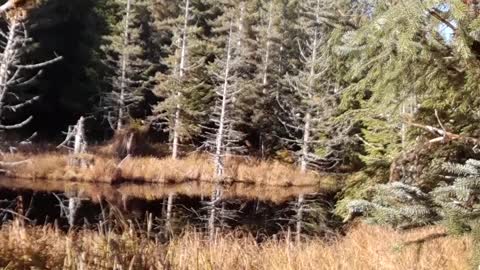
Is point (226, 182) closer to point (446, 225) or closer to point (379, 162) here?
point (379, 162)

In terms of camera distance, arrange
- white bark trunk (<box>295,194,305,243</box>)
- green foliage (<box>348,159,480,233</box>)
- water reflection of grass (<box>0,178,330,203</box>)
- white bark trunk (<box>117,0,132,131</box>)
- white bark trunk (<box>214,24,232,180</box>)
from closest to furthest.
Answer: green foliage (<box>348,159,480,233</box>), white bark trunk (<box>295,194,305,243</box>), water reflection of grass (<box>0,178,330,203</box>), white bark trunk (<box>214,24,232,180</box>), white bark trunk (<box>117,0,132,131</box>)

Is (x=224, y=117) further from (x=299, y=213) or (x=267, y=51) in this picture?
(x=299, y=213)

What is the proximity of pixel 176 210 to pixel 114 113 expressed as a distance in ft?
53.2

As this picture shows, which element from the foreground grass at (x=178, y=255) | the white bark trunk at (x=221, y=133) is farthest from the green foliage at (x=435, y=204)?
the white bark trunk at (x=221, y=133)

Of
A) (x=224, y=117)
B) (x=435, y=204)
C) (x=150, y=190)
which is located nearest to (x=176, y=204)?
(x=150, y=190)

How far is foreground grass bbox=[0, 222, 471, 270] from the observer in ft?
13.5

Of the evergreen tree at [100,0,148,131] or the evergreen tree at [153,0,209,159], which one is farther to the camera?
the evergreen tree at [100,0,148,131]

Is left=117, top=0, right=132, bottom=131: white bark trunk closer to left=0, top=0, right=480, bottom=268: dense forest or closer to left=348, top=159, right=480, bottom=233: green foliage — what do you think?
left=0, top=0, right=480, bottom=268: dense forest

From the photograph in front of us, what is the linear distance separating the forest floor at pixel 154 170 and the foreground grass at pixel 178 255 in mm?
15965

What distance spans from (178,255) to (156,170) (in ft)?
65.5

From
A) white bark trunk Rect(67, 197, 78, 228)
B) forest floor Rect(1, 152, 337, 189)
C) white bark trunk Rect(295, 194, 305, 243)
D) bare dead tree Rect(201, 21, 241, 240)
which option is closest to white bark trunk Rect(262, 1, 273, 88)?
bare dead tree Rect(201, 21, 241, 240)

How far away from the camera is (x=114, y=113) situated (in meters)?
31.0

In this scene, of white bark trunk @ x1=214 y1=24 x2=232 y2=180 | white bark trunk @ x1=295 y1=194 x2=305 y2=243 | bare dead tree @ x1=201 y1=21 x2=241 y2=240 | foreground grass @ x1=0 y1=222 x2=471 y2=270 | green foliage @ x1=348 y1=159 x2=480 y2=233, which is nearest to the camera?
green foliage @ x1=348 y1=159 x2=480 y2=233

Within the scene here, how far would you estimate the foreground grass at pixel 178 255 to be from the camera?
4.10 meters
